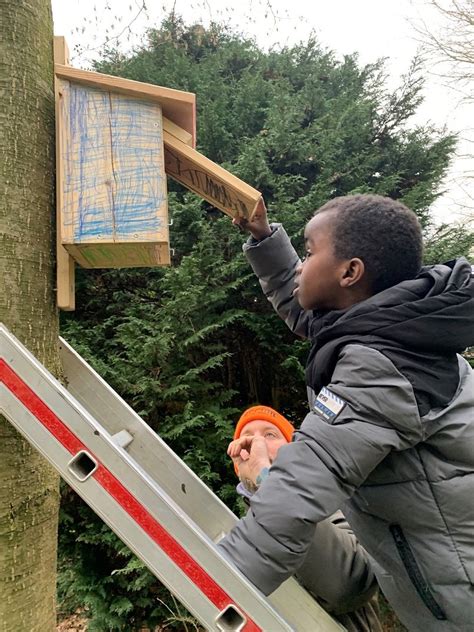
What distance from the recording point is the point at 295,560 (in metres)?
1.02

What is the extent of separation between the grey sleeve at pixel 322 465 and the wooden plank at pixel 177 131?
35.5 inches

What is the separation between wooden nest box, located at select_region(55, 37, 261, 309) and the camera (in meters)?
1.38

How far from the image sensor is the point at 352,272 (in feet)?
4.50

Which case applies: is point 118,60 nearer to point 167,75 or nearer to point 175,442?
point 167,75

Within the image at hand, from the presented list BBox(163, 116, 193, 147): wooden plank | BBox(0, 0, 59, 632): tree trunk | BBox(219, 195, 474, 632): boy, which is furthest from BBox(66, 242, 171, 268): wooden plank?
BBox(219, 195, 474, 632): boy

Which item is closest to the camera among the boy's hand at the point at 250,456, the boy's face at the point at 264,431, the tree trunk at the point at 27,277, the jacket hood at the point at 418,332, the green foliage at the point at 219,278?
the jacket hood at the point at 418,332

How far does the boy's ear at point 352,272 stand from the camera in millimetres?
1356

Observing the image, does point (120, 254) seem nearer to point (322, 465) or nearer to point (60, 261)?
point (60, 261)

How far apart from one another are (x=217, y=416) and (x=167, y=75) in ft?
10.7

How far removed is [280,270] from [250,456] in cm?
72

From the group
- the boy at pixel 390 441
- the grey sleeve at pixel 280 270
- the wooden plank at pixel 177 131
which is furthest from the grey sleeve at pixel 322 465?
the wooden plank at pixel 177 131

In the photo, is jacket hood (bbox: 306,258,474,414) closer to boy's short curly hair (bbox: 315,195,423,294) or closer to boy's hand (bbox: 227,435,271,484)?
boy's short curly hair (bbox: 315,195,423,294)

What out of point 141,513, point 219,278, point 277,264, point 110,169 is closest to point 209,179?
point 110,169

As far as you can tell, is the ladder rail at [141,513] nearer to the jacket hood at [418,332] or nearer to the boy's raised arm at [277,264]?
the jacket hood at [418,332]
